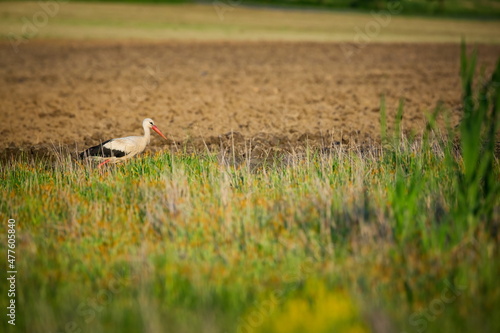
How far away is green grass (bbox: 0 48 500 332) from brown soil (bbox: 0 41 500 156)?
11.7 feet

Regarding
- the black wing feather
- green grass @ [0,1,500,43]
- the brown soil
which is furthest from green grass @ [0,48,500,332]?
green grass @ [0,1,500,43]

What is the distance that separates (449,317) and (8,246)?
514 centimetres

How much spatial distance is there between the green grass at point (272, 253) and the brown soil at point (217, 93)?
3.58m

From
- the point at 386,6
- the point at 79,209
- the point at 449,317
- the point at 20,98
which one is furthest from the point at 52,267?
the point at 386,6

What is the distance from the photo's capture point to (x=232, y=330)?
448cm

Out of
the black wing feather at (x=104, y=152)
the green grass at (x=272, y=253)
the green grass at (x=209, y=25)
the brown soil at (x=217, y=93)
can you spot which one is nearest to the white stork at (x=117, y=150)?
the black wing feather at (x=104, y=152)

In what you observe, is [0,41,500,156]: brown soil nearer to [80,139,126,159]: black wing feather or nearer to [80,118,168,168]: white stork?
[80,118,168,168]: white stork

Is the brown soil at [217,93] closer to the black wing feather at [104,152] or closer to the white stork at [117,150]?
the white stork at [117,150]

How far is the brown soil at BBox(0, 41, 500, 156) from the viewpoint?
13.0 metres

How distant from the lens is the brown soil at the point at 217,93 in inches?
514

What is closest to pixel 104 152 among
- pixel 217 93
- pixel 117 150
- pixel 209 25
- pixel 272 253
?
pixel 117 150

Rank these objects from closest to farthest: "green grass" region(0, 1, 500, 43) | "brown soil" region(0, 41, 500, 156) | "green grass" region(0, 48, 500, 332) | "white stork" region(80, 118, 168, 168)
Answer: "green grass" region(0, 48, 500, 332)
"white stork" region(80, 118, 168, 168)
"brown soil" region(0, 41, 500, 156)
"green grass" region(0, 1, 500, 43)

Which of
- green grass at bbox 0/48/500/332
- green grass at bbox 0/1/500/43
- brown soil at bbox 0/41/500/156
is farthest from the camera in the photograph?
green grass at bbox 0/1/500/43

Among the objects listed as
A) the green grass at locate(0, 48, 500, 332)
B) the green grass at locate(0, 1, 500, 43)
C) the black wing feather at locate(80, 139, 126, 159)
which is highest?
the green grass at locate(0, 1, 500, 43)
